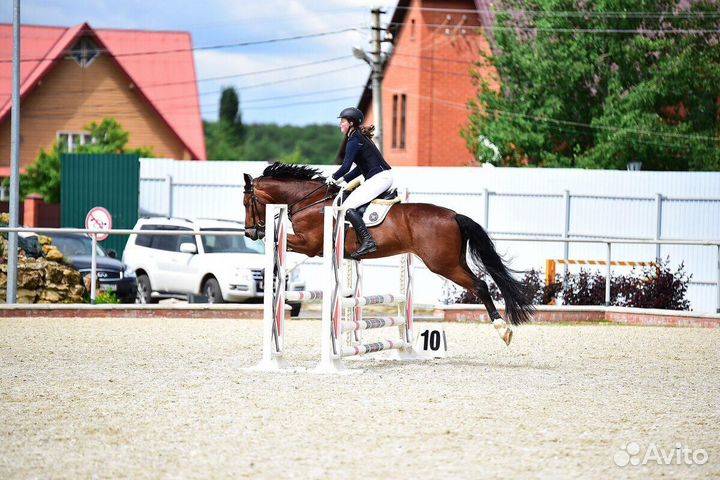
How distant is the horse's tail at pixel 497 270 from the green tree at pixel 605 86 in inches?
804

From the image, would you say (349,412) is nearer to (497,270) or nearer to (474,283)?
(474,283)

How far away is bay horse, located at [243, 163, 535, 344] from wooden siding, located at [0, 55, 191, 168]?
137 ft

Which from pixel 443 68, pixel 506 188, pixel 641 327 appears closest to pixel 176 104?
pixel 443 68

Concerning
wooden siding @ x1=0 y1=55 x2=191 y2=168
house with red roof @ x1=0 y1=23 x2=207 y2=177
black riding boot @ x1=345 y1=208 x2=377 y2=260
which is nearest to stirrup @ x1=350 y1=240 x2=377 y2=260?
black riding boot @ x1=345 y1=208 x2=377 y2=260

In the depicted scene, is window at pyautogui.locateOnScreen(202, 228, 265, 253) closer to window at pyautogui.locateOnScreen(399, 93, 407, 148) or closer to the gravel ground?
the gravel ground

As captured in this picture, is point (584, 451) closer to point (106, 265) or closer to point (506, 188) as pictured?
point (106, 265)

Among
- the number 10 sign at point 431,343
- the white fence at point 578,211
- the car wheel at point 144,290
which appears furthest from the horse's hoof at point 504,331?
the white fence at point 578,211

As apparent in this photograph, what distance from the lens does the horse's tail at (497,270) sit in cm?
1288

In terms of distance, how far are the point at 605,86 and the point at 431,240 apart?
77.1 ft

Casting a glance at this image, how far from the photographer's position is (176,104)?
5694 centimetres

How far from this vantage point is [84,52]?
5422 centimetres

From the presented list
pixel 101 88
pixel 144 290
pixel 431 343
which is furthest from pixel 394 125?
pixel 431 343

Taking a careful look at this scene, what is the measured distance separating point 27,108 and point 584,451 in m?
49.4

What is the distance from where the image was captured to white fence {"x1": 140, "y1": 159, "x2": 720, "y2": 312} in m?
25.2
